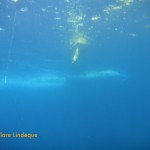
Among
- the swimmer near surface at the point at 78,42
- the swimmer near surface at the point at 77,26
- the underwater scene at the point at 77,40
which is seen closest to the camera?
the swimmer near surface at the point at 77,26

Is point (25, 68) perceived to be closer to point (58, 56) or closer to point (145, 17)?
point (58, 56)

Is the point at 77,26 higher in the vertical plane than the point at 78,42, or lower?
higher

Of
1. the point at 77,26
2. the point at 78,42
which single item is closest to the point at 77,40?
the point at 78,42

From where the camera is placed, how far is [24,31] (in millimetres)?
20156

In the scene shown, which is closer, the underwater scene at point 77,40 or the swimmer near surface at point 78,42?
the underwater scene at point 77,40

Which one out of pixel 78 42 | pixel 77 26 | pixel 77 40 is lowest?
pixel 78 42

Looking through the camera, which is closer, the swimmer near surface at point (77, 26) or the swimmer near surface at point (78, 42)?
the swimmer near surface at point (77, 26)

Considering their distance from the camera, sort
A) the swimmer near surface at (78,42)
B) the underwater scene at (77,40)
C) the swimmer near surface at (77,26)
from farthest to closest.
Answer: the swimmer near surface at (78,42) → the underwater scene at (77,40) → the swimmer near surface at (77,26)

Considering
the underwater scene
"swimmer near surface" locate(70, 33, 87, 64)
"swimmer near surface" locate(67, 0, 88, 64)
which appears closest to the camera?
"swimmer near surface" locate(67, 0, 88, 64)

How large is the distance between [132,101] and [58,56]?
34.3 m

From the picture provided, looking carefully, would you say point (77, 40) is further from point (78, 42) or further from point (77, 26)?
point (77, 26)

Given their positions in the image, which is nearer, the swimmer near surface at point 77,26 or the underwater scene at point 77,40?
the swimmer near surface at point 77,26

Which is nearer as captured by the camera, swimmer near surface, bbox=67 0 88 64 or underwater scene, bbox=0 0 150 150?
swimmer near surface, bbox=67 0 88 64

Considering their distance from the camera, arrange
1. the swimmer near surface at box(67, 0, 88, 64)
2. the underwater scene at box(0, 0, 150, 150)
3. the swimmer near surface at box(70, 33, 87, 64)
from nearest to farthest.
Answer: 1. the swimmer near surface at box(67, 0, 88, 64)
2. the underwater scene at box(0, 0, 150, 150)
3. the swimmer near surface at box(70, 33, 87, 64)
